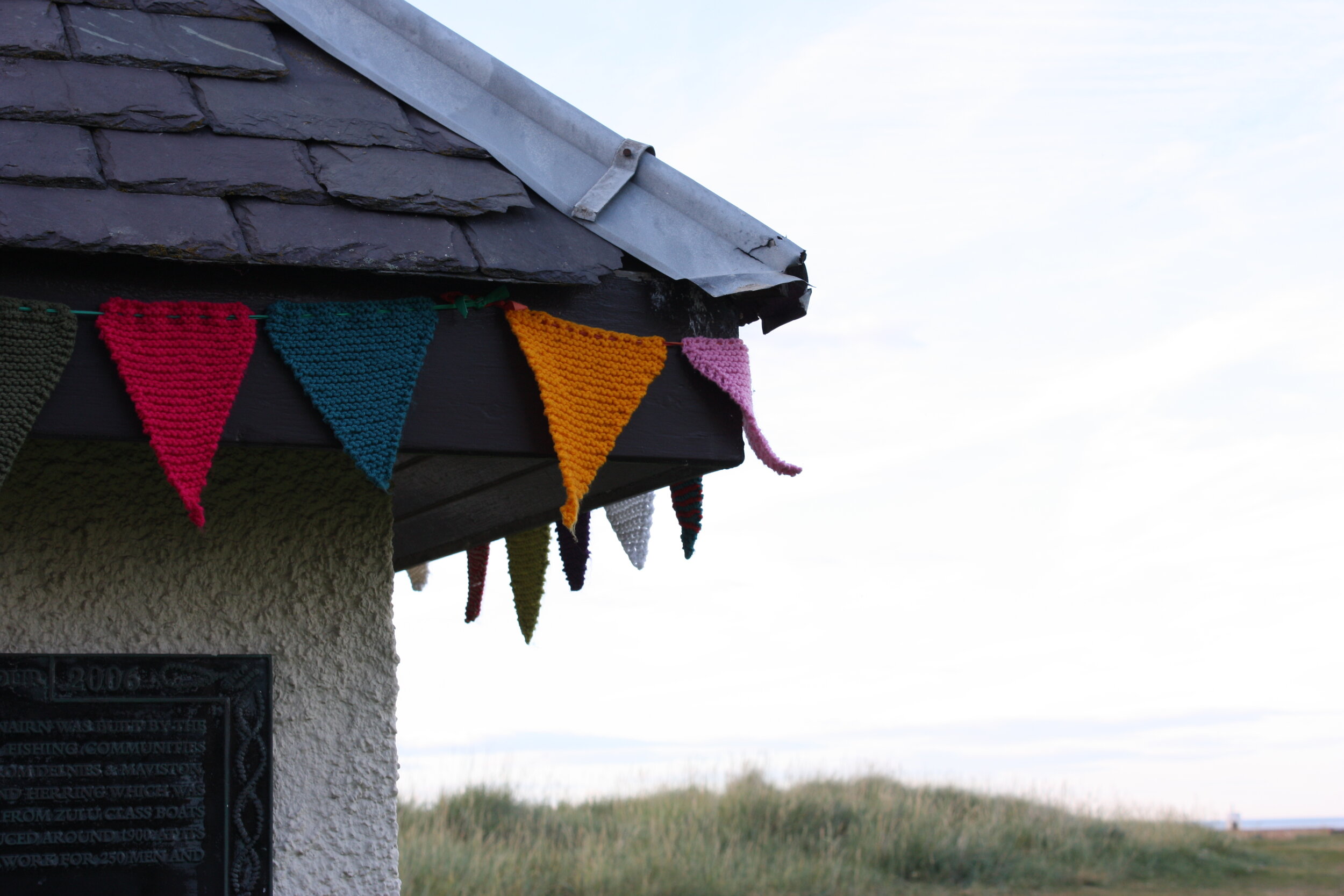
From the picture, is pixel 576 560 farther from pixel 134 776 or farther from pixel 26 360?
pixel 26 360

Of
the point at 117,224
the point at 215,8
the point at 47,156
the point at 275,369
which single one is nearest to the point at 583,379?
the point at 275,369

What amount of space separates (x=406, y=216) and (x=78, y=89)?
0.67 m

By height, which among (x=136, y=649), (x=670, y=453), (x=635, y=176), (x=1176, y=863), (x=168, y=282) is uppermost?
(x=635, y=176)

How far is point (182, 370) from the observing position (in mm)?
2039

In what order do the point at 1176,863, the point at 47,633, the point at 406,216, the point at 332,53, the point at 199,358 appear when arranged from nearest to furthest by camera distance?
the point at 199,358, the point at 406,216, the point at 47,633, the point at 332,53, the point at 1176,863

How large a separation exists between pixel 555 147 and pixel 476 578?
74.3 inches

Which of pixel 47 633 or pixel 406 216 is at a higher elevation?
pixel 406 216

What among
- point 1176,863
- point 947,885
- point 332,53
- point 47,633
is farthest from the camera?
point 1176,863

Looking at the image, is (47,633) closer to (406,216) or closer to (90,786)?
(90,786)

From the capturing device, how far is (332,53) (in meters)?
2.62

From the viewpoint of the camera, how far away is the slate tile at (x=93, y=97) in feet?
7.16

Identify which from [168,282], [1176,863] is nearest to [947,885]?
[1176,863]

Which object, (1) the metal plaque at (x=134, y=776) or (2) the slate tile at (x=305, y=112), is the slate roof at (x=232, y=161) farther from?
(1) the metal plaque at (x=134, y=776)

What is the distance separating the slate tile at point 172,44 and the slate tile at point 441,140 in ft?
0.95
